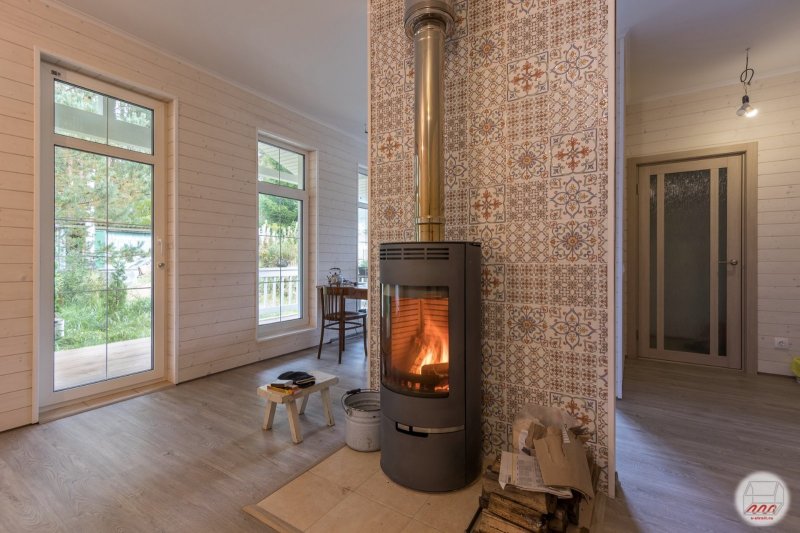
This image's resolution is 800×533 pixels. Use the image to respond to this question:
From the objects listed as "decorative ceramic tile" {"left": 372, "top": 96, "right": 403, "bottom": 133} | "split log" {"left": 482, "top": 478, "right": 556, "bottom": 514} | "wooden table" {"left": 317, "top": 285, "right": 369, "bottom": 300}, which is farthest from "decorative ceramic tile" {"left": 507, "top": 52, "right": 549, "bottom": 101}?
"wooden table" {"left": 317, "top": 285, "right": 369, "bottom": 300}

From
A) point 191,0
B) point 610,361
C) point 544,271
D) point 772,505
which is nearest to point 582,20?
point 544,271

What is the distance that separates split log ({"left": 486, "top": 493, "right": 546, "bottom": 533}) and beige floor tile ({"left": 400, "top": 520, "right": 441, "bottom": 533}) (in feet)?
0.76

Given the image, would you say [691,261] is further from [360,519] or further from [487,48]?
[360,519]

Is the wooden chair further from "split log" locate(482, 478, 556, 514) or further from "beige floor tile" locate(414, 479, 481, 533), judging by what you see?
"split log" locate(482, 478, 556, 514)

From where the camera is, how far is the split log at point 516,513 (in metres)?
1.28

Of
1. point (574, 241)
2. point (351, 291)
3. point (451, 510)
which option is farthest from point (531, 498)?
point (351, 291)

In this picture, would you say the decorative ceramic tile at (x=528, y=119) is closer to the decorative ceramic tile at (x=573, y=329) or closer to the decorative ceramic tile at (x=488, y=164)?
the decorative ceramic tile at (x=488, y=164)

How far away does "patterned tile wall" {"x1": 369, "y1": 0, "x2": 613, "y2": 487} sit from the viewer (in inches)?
64.3

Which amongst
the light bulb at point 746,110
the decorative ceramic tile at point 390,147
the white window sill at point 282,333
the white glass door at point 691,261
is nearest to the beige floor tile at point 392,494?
the decorative ceramic tile at point 390,147

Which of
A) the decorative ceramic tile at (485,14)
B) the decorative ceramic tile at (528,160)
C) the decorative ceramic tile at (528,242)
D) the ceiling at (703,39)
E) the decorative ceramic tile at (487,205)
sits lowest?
the decorative ceramic tile at (528,242)

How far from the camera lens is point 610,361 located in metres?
1.60

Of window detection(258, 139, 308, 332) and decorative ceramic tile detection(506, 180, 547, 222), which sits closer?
decorative ceramic tile detection(506, 180, 547, 222)

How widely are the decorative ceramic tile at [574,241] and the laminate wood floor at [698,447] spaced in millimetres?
1055

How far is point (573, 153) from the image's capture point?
1.68m
